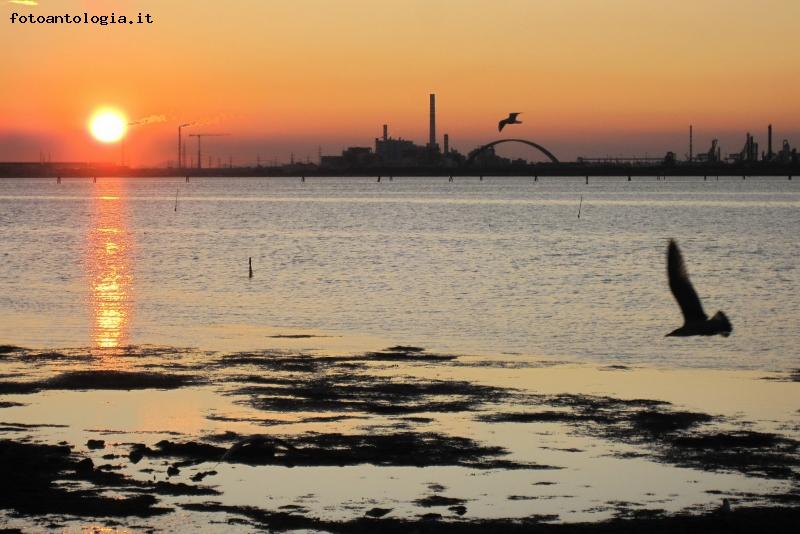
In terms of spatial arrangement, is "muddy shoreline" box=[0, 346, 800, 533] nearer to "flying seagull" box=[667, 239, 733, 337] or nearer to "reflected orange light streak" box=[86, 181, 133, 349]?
"flying seagull" box=[667, 239, 733, 337]

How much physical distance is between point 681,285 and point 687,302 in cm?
57

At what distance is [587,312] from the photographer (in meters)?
41.5

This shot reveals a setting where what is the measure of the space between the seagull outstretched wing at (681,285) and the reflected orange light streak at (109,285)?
1717 cm

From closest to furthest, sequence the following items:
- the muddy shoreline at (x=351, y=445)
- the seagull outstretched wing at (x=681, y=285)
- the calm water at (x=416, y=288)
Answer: the muddy shoreline at (x=351, y=445), the seagull outstretched wing at (x=681, y=285), the calm water at (x=416, y=288)

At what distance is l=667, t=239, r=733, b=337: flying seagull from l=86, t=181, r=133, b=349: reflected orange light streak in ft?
55.8

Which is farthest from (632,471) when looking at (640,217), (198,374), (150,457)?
(640,217)

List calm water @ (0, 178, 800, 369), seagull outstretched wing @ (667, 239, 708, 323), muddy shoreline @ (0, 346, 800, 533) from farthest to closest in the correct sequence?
1. calm water @ (0, 178, 800, 369)
2. seagull outstretched wing @ (667, 239, 708, 323)
3. muddy shoreline @ (0, 346, 800, 533)

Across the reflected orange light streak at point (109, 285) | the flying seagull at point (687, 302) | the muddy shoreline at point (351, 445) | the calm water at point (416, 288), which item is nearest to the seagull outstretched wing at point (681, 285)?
the flying seagull at point (687, 302)

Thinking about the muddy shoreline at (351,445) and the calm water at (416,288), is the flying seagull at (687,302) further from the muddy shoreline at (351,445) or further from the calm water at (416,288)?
the calm water at (416,288)

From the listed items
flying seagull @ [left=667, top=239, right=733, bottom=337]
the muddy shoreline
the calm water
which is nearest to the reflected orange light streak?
the calm water

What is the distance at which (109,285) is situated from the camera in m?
53.9

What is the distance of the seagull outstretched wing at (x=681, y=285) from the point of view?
15.4 meters

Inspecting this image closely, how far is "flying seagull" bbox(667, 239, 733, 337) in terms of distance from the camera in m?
15.5

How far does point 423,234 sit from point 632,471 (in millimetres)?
89967
